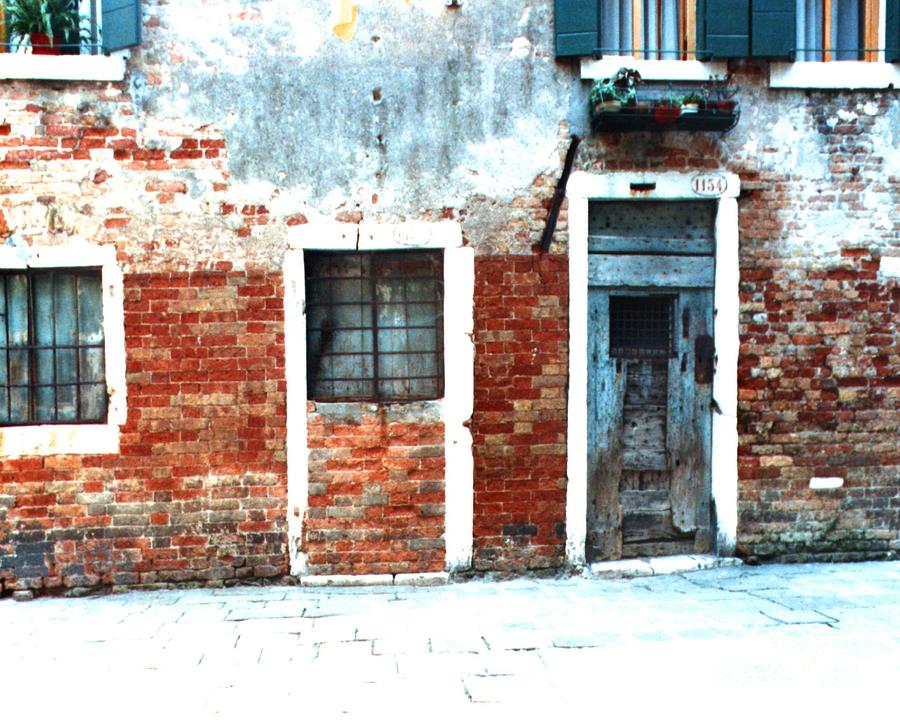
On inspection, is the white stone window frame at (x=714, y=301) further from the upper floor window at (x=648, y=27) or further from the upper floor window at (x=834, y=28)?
the upper floor window at (x=834, y=28)

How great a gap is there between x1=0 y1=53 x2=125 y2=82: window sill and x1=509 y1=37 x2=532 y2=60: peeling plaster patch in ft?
8.81

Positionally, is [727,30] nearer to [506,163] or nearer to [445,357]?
[506,163]

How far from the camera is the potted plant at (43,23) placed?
17.4 ft

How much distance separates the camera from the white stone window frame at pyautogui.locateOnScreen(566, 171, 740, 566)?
563 cm

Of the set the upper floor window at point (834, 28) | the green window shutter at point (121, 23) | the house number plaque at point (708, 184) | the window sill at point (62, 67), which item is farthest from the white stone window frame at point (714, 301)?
the window sill at point (62, 67)

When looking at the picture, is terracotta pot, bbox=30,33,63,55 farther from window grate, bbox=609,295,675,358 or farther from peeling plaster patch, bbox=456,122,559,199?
window grate, bbox=609,295,675,358

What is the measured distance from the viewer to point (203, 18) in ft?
17.6

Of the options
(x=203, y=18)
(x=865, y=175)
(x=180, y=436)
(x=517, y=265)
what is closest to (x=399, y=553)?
(x=180, y=436)

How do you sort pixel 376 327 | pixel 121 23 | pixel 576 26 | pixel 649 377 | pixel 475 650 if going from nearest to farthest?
pixel 475 650 < pixel 121 23 < pixel 576 26 < pixel 376 327 < pixel 649 377

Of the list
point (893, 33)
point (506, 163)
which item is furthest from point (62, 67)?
point (893, 33)

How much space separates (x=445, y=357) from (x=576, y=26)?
250 cm

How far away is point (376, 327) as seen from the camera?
5703mm

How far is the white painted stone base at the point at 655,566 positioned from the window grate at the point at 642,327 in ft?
5.10

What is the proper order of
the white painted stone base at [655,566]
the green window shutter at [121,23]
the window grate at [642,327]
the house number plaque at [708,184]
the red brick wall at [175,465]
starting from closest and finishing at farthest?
the green window shutter at [121,23] < the red brick wall at [175,465] < the house number plaque at [708,184] < the white painted stone base at [655,566] < the window grate at [642,327]
